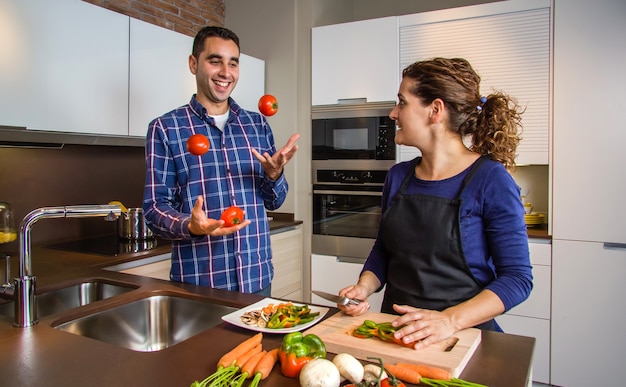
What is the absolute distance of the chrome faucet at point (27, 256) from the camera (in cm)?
128

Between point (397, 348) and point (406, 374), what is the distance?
0.13m

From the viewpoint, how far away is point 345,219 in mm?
3480

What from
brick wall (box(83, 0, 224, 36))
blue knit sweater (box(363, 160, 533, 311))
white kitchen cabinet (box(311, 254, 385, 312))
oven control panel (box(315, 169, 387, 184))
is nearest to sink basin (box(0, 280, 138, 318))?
blue knit sweater (box(363, 160, 533, 311))

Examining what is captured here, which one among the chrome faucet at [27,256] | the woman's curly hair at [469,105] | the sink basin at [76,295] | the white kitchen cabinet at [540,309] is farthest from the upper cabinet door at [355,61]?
the chrome faucet at [27,256]

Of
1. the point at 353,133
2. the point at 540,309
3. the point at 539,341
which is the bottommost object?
the point at 539,341

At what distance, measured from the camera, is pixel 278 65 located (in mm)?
3652

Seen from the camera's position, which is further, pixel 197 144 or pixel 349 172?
pixel 349 172

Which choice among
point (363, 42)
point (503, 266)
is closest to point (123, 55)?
point (363, 42)

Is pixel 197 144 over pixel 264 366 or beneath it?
over

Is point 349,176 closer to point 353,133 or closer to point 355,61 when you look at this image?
point 353,133

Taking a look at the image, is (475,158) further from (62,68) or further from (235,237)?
(62,68)

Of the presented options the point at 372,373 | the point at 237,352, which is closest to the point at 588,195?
the point at 372,373

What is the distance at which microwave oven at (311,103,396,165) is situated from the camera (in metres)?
3.31

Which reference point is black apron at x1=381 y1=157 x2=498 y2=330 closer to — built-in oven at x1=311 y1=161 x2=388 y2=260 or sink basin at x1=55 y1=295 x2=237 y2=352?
sink basin at x1=55 y1=295 x2=237 y2=352
